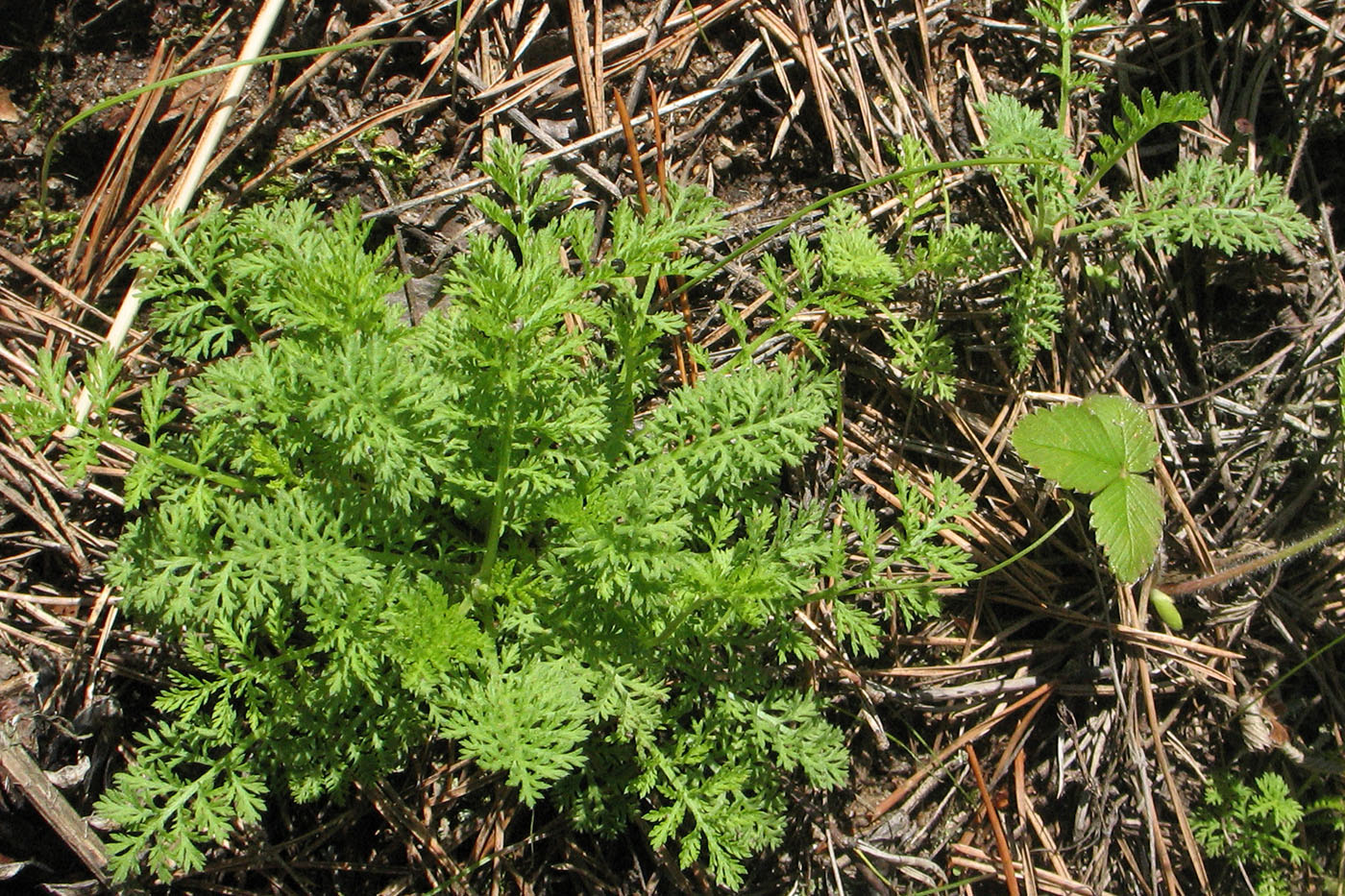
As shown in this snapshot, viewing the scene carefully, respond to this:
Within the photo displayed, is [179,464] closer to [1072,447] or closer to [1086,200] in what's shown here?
[1072,447]

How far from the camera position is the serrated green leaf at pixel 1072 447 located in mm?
2986

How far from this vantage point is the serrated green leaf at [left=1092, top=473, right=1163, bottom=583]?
9.68 feet

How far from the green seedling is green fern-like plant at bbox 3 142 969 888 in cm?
40

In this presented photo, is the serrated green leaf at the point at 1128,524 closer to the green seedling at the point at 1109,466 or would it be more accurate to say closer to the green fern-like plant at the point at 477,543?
the green seedling at the point at 1109,466

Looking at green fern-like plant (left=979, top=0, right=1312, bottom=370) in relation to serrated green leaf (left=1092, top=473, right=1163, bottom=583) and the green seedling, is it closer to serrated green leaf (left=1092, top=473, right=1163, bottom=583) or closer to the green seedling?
the green seedling

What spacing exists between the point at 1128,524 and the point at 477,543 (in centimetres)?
200

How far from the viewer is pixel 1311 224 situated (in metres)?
3.23

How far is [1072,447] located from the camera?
302 cm

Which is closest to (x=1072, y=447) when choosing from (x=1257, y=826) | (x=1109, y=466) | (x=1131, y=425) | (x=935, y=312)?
(x=1109, y=466)

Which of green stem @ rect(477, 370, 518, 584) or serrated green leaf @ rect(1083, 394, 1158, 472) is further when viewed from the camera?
serrated green leaf @ rect(1083, 394, 1158, 472)

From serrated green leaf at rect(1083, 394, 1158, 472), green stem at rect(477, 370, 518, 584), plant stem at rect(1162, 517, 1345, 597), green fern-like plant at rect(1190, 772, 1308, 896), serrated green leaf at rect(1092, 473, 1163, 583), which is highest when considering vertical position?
green stem at rect(477, 370, 518, 584)

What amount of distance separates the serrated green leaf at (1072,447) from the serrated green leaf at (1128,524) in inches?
2.0

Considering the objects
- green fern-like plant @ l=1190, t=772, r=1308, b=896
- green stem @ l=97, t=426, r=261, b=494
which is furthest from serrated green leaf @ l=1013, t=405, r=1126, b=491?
green stem @ l=97, t=426, r=261, b=494

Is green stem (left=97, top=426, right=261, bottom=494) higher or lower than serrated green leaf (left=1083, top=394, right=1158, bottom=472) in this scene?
higher
